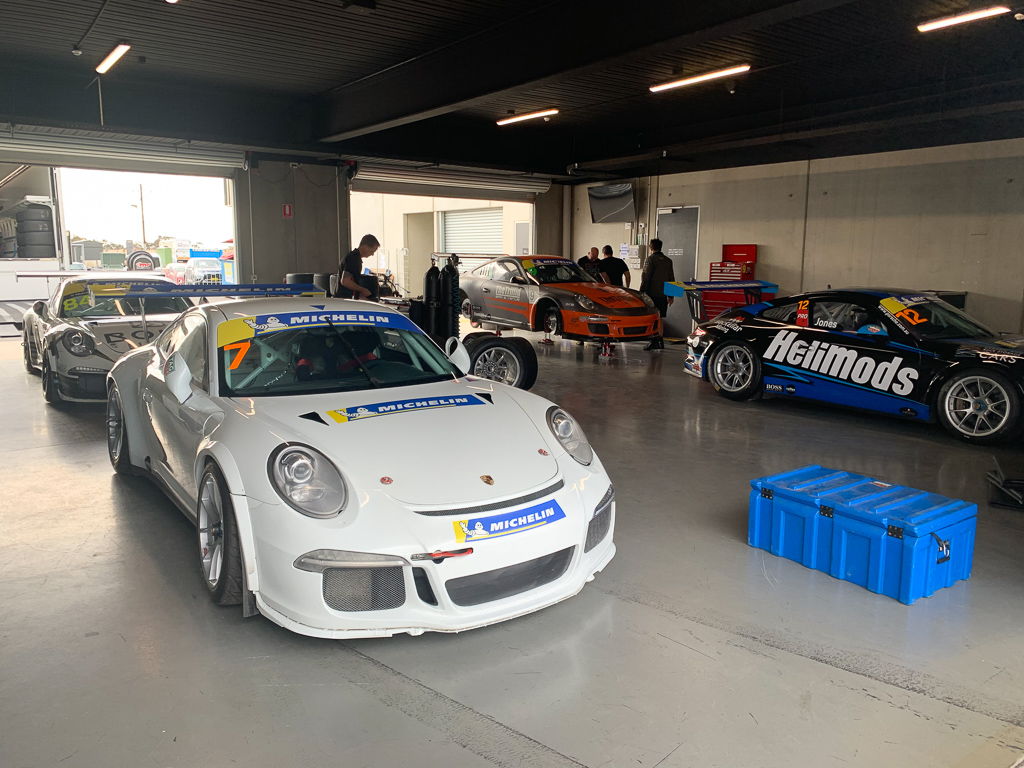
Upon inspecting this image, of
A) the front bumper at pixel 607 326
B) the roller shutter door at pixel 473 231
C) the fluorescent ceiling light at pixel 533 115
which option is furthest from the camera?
the roller shutter door at pixel 473 231

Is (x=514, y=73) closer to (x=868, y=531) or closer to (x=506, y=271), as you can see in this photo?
(x=506, y=271)

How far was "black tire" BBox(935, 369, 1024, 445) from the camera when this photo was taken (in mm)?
6055

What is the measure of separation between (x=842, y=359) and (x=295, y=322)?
208 inches

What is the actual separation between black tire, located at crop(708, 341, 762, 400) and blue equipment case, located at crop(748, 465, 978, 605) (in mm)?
3918

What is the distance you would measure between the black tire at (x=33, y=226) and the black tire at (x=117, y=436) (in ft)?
37.4

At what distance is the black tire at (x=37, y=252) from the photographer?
14199 mm

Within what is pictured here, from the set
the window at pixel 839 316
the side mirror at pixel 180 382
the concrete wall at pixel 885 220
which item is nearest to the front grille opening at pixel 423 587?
the side mirror at pixel 180 382

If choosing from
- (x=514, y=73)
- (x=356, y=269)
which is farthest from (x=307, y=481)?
(x=356, y=269)

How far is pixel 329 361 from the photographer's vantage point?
375 cm

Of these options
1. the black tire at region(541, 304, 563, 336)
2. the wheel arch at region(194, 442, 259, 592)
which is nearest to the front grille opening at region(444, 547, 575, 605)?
the wheel arch at region(194, 442, 259, 592)

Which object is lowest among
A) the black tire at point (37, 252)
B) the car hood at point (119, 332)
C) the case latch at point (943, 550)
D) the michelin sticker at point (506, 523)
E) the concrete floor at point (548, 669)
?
the concrete floor at point (548, 669)

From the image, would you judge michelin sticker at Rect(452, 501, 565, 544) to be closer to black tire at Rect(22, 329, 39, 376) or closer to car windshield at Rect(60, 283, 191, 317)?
car windshield at Rect(60, 283, 191, 317)

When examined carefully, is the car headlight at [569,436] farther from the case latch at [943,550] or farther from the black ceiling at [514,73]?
the black ceiling at [514,73]

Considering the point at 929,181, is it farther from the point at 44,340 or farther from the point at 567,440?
the point at 44,340
